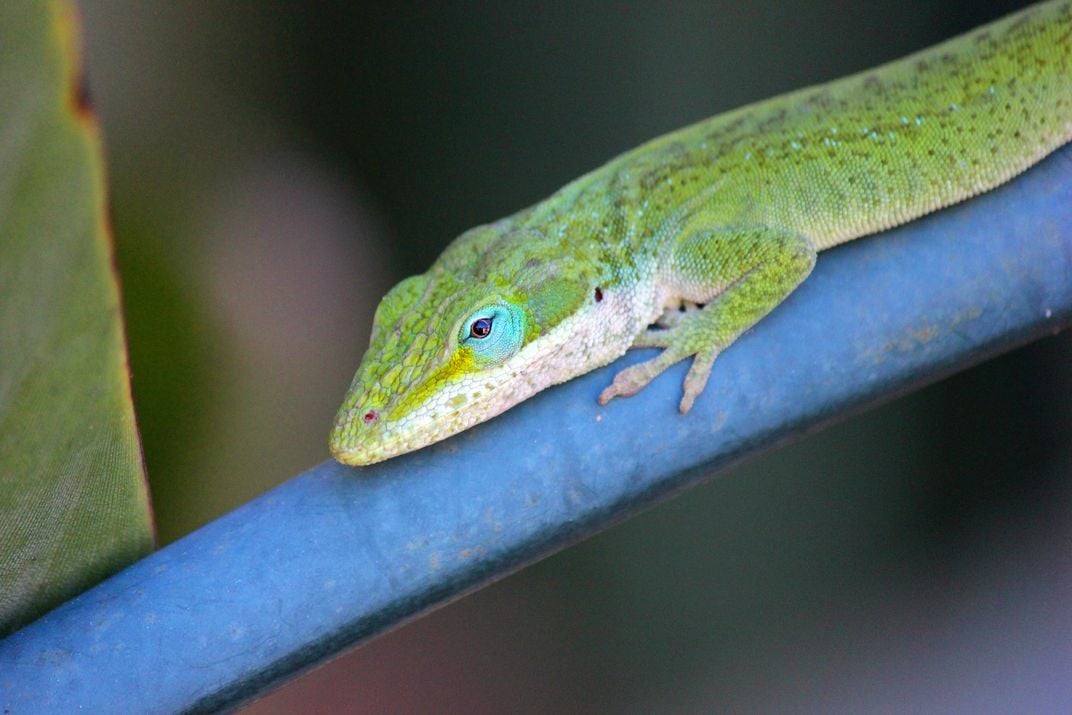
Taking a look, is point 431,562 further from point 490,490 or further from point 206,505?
point 206,505

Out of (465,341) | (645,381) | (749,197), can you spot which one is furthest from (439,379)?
(749,197)

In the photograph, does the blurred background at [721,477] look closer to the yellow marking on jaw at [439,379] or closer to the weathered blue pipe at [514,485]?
the yellow marking on jaw at [439,379]

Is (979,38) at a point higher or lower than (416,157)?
lower

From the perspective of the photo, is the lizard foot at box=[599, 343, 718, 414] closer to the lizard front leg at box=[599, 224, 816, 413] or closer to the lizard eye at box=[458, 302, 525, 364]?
the lizard front leg at box=[599, 224, 816, 413]

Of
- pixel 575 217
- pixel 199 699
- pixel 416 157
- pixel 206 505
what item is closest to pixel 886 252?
pixel 575 217

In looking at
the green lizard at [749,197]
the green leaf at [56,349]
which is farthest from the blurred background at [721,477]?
the green leaf at [56,349]

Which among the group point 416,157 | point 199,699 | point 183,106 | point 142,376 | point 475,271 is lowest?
point 199,699

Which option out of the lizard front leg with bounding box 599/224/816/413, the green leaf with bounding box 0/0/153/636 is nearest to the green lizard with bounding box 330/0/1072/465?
the lizard front leg with bounding box 599/224/816/413
